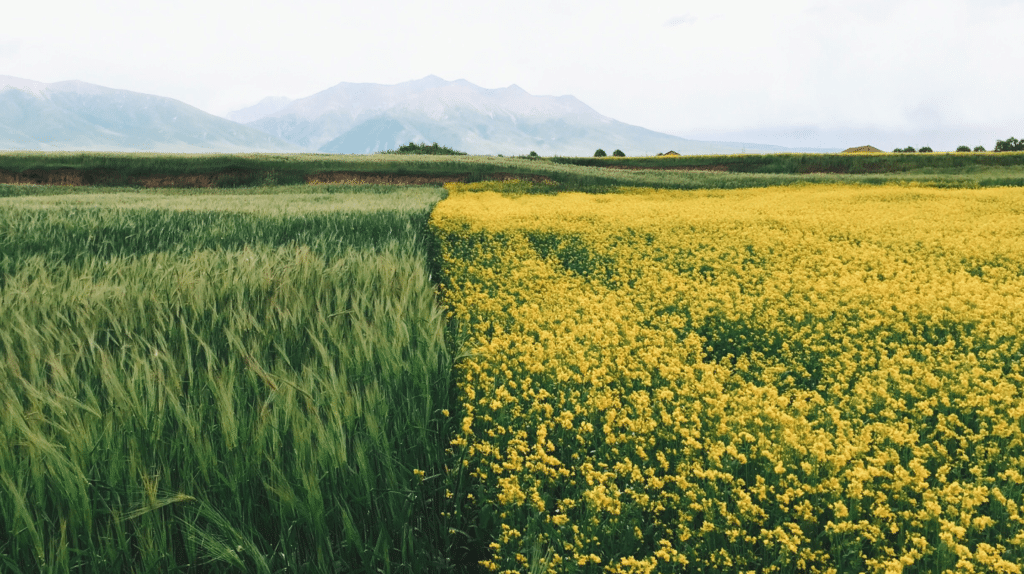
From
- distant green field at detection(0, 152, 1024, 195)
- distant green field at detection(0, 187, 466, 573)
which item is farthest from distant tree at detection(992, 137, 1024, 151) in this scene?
distant green field at detection(0, 187, 466, 573)

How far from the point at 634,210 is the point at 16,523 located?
41.7 feet

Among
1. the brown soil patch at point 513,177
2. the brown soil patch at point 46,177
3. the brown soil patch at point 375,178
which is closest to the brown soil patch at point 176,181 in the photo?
the brown soil patch at point 46,177

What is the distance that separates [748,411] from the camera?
8.71 ft

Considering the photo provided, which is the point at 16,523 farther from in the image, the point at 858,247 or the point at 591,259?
the point at 858,247

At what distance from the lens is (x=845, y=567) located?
6.24ft

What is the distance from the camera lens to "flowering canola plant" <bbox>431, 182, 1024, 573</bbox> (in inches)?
72.6

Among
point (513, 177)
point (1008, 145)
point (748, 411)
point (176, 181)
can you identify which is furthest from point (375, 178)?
point (1008, 145)

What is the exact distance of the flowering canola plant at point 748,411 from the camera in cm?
184

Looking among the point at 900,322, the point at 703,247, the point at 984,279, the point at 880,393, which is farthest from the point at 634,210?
the point at 880,393

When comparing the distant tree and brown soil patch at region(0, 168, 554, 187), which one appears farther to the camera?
the distant tree

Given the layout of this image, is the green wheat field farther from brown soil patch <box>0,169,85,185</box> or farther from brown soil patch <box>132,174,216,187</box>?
brown soil patch <box>0,169,85,185</box>

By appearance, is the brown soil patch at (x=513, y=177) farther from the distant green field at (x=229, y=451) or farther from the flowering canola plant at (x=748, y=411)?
the distant green field at (x=229, y=451)

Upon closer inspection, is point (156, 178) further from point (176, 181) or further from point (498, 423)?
point (498, 423)

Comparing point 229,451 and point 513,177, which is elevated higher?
point 513,177
